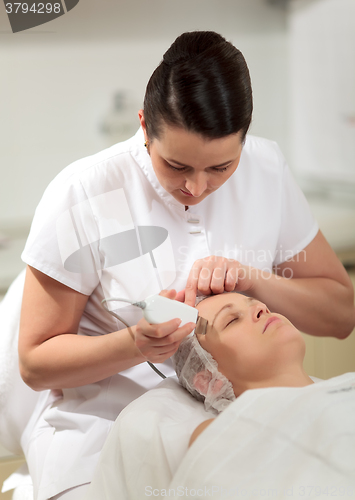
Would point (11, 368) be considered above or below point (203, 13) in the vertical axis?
below

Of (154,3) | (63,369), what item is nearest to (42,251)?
(63,369)

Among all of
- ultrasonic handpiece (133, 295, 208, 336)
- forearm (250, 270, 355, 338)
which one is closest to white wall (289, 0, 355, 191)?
forearm (250, 270, 355, 338)

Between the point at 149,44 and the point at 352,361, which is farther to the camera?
the point at 352,361

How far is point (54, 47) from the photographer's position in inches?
38.7

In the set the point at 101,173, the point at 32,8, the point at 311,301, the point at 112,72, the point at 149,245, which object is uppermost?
the point at 32,8

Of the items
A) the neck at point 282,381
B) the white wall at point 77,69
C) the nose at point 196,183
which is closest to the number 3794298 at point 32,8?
the white wall at point 77,69

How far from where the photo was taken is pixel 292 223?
43.1 inches

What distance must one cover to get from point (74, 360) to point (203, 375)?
23 cm

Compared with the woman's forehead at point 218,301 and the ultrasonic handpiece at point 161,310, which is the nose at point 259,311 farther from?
the ultrasonic handpiece at point 161,310

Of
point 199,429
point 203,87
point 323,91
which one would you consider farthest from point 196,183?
point 323,91

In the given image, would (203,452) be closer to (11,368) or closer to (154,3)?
(11,368)

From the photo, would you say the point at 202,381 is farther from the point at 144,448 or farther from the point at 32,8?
the point at 32,8

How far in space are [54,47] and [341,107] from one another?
95 centimetres

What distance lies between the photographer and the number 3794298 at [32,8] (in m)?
0.90
